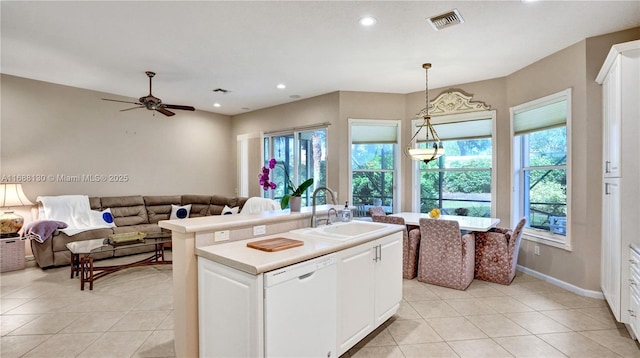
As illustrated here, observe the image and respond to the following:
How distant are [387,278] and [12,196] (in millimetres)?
5179

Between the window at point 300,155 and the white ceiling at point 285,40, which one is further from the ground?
the white ceiling at point 285,40

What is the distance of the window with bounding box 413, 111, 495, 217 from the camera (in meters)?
4.76

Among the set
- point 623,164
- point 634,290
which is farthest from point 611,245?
point 623,164

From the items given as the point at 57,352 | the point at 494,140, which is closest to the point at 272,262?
the point at 57,352

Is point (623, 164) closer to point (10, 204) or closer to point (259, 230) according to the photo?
point (259, 230)

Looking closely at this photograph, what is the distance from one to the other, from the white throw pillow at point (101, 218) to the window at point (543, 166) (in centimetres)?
628

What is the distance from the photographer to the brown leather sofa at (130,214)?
14.2 ft

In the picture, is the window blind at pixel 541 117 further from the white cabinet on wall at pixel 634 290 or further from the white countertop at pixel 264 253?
the white countertop at pixel 264 253

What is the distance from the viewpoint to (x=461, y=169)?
495 cm

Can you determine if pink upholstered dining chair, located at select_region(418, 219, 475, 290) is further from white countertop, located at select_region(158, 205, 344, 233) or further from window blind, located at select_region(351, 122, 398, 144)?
window blind, located at select_region(351, 122, 398, 144)

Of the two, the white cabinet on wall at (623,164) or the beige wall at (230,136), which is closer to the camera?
the white cabinet on wall at (623,164)

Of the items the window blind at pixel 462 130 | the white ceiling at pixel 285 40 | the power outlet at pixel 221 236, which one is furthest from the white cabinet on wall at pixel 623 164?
the power outlet at pixel 221 236

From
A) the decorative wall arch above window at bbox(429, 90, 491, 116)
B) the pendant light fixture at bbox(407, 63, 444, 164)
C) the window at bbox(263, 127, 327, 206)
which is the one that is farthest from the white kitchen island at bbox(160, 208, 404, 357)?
the decorative wall arch above window at bbox(429, 90, 491, 116)

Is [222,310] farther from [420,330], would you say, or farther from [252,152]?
[252,152]
